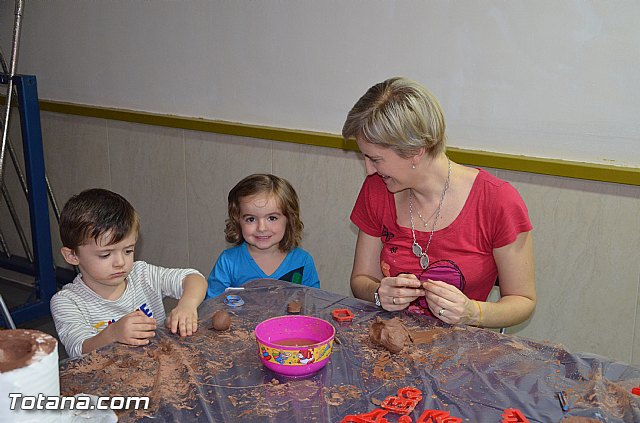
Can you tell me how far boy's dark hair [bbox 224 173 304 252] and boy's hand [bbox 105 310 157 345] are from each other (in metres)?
0.79

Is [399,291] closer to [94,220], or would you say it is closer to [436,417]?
[436,417]

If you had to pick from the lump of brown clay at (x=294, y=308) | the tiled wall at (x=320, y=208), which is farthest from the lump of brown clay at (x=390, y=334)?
the tiled wall at (x=320, y=208)

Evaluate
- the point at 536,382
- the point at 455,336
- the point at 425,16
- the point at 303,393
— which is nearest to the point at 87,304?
the point at 303,393

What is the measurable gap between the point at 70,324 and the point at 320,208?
1442mm

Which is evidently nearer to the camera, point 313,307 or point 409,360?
point 409,360

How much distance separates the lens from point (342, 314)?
5.64 feet

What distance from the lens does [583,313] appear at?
2418 mm

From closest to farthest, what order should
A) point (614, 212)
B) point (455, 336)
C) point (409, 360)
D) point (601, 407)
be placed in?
point (601, 407) < point (409, 360) < point (455, 336) < point (614, 212)

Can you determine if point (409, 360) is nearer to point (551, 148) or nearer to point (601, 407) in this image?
point (601, 407)

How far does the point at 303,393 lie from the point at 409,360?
10.7 inches

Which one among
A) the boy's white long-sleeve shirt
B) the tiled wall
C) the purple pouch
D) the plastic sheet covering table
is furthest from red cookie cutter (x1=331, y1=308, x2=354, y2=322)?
the tiled wall

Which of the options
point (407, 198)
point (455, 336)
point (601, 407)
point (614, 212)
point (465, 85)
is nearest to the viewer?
point (601, 407)

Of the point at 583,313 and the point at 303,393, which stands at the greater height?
the point at 303,393

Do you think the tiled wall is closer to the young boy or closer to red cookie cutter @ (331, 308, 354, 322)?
red cookie cutter @ (331, 308, 354, 322)
